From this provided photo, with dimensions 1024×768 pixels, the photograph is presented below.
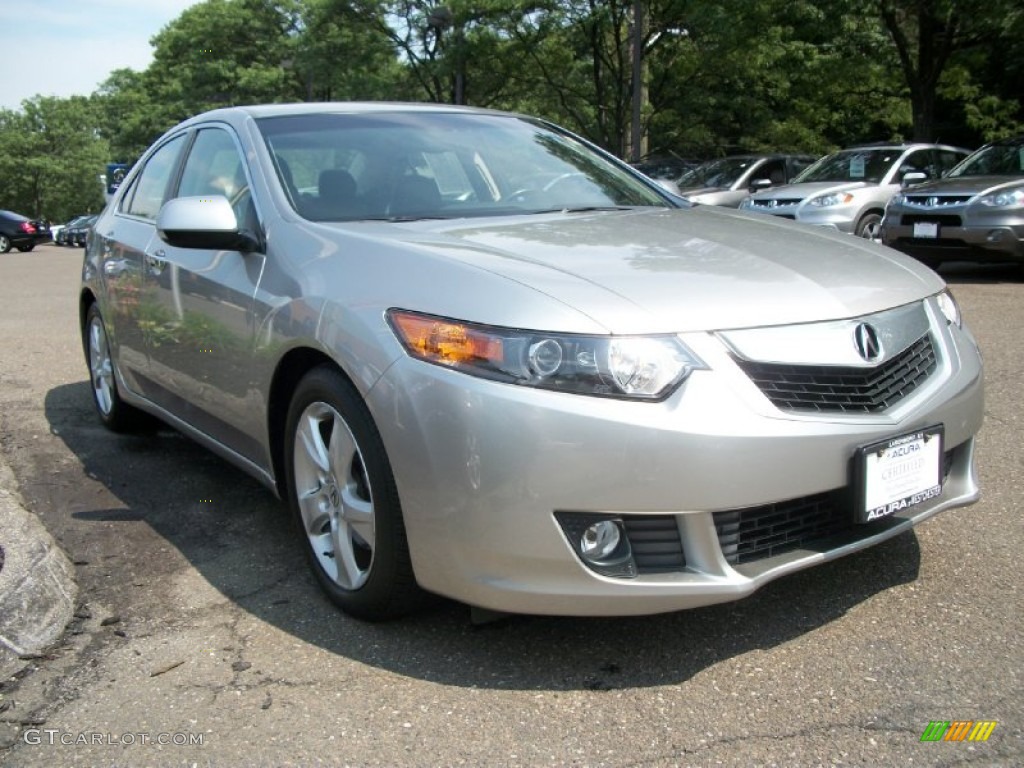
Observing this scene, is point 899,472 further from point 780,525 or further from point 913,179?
point 913,179

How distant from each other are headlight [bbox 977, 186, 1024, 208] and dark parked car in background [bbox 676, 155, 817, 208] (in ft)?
15.1

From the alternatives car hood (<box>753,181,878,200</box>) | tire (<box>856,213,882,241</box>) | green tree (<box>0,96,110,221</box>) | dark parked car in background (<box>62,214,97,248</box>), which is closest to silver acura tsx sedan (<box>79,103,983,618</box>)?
car hood (<box>753,181,878,200</box>)

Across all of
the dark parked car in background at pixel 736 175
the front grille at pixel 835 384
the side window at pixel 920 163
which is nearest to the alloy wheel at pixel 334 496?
the front grille at pixel 835 384

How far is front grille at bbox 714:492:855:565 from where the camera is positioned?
2467 millimetres

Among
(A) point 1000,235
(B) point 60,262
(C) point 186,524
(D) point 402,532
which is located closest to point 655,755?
(D) point 402,532

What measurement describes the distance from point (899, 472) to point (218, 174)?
2.71 meters

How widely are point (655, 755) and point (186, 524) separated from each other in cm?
228

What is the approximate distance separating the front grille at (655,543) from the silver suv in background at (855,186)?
400 inches

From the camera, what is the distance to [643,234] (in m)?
3.15

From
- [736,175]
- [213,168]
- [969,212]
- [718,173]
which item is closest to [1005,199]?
[969,212]

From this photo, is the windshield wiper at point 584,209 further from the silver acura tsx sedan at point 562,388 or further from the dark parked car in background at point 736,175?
the dark parked car in background at point 736,175

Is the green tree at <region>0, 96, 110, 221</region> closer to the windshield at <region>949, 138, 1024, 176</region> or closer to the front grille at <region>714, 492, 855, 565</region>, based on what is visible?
the windshield at <region>949, 138, 1024, 176</region>

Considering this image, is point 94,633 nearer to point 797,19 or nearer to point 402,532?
point 402,532

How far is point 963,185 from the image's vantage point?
1064 cm
